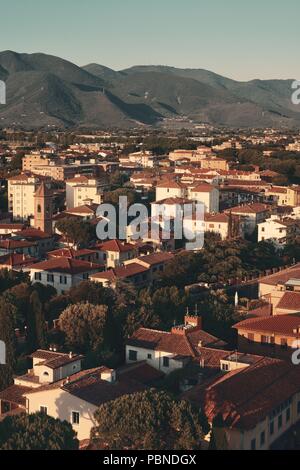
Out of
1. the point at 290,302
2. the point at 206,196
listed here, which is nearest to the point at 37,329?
the point at 290,302

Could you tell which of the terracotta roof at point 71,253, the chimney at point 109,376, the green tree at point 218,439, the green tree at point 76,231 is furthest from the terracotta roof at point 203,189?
the green tree at point 218,439

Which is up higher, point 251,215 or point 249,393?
point 251,215

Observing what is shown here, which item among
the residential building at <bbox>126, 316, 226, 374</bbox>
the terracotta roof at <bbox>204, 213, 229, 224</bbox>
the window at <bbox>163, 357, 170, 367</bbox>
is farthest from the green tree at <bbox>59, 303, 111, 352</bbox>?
the terracotta roof at <bbox>204, 213, 229, 224</bbox>

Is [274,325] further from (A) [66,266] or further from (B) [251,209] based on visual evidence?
(B) [251,209]

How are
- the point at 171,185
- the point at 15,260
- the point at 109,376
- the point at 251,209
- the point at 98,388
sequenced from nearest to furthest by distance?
the point at 98,388
the point at 109,376
the point at 15,260
the point at 251,209
the point at 171,185

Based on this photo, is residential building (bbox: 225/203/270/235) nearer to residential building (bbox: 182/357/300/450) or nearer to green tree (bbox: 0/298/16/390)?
green tree (bbox: 0/298/16/390)
